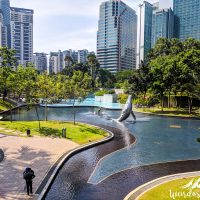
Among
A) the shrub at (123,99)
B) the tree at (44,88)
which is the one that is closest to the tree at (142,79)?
the shrub at (123,99)

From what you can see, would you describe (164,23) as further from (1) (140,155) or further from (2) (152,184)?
(2) (152,184)

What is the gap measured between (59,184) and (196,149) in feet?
50.1

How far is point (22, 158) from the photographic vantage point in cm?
2158

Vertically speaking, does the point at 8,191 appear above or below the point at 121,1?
below

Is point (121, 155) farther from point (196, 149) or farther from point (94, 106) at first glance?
point (94, 106)

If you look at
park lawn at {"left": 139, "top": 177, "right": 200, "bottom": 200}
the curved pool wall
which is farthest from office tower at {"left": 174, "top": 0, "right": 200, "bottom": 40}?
park lawn at {"left": 139, "top": 177, "right": 200, "bottom": 200}

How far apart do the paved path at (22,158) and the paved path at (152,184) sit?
5.56 m

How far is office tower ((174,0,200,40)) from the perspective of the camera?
17000cm

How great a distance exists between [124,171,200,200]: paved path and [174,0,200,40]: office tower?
16694cm

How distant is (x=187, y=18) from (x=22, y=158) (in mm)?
173319

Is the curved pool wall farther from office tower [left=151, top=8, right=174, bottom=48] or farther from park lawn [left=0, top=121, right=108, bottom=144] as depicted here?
office tower [left=151, top=8, right=174, bottom=48]

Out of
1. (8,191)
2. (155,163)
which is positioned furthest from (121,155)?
(8,191)

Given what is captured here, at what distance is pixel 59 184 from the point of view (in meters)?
17.4

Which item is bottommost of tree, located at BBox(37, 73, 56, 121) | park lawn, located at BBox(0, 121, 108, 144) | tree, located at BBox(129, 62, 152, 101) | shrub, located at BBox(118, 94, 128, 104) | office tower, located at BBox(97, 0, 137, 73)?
park lawn, located at BBox(0, 121, 108, 144)
